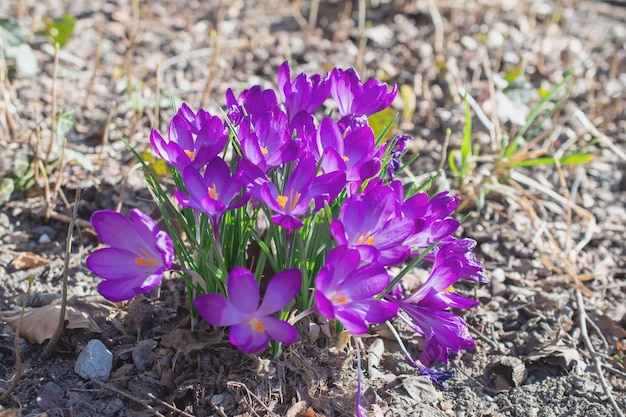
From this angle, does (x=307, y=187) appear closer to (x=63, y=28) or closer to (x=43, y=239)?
(x=43, y=239)

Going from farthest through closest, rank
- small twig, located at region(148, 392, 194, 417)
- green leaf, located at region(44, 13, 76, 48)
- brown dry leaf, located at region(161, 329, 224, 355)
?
green leaf, located at region(44, 13, 76, 48) < brown dry leaf, located at region(161, 329, 224, 355) < small twig, located at region(148, 392, 194, 417)

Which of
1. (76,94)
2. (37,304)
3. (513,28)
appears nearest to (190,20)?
(76,94)

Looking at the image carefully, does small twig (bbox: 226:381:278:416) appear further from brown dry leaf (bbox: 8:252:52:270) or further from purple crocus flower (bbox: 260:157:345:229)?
brown dry leaf (bbox: 8:252:52:270)

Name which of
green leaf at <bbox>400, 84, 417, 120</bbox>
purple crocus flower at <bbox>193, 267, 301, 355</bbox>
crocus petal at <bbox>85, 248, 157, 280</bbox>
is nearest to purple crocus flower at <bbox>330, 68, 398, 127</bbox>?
purple crocus flower at <bbox>193, 267, 301, 355</bbox>

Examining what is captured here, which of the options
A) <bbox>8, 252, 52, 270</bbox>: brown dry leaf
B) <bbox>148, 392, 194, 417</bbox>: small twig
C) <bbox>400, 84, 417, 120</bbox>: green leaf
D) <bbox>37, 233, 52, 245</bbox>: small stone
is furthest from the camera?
<bbox>400, 84, 417, 120</bbox>: green leaf

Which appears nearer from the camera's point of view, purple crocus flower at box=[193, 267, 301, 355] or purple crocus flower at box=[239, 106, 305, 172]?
purple crocus flower at box=[193, 267, 301, 355]

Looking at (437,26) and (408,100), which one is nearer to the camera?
(408,100)

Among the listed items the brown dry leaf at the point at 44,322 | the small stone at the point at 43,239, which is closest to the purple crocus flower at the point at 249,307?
the brown dry leaf at the point at 44,322

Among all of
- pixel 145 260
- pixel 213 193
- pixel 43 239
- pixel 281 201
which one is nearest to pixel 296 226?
pixel 281 201
